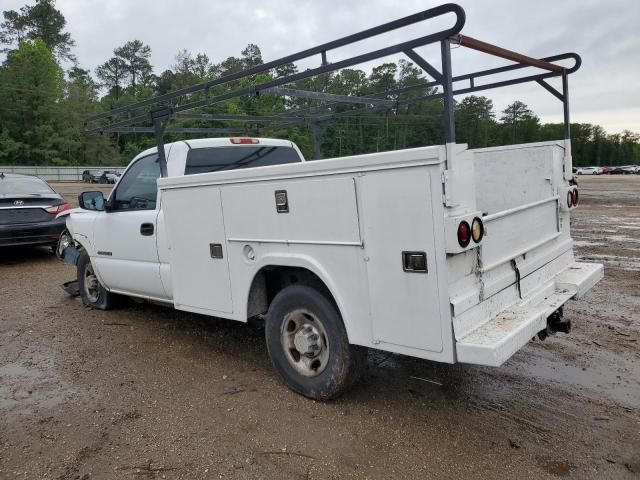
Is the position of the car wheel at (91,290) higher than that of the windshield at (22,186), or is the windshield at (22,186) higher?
the windshield at (22,186)

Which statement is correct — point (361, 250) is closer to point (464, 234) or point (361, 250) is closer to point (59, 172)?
point (464, 234)

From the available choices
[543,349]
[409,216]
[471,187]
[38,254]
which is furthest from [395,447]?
[38,254]

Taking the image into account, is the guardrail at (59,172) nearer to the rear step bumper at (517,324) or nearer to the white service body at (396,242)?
the white service body at (396,242)

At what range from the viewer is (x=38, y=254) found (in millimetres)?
11359

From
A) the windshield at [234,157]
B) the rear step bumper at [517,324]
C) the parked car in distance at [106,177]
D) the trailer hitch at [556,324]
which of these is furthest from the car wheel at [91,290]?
the parked car in distance at [106,177]

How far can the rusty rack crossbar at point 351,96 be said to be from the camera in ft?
9.61

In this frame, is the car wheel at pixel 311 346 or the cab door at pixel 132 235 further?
the cab door at pixel 132 235

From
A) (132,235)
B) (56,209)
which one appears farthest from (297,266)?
(56,209)

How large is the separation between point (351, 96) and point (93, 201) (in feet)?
10.4

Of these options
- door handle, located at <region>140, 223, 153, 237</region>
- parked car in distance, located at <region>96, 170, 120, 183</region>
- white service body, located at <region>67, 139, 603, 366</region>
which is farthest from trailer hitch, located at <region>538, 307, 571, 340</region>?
parked car in distance, located at <region>96, 170, 120, 183</region>

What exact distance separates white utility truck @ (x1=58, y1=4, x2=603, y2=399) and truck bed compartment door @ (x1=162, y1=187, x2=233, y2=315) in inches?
0.6

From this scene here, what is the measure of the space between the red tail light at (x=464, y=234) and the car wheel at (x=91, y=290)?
4.91 m

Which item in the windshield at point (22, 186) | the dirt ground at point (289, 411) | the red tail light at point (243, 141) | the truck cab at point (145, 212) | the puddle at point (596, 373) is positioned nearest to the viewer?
the dirt ground at point (289, 411)

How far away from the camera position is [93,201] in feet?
19.7
